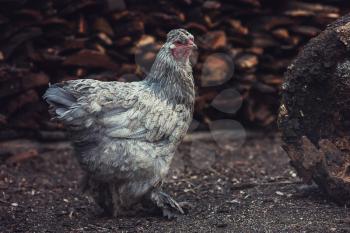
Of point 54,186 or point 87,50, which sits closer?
point 54,186

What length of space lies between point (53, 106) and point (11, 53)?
1731 mm

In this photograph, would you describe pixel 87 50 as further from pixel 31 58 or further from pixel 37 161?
pixel 37 161

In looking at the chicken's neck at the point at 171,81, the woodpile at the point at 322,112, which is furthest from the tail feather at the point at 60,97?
the woodpile at the point at 322,112

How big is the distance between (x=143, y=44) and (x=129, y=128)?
2.29 m

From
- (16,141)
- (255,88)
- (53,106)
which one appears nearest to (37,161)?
(16,141)

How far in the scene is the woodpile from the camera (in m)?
3.99

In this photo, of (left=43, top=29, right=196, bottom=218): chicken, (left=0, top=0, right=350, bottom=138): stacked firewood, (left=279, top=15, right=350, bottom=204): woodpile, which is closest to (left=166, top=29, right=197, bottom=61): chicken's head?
(left=43, top=29, right=196, bottom=218): chicken

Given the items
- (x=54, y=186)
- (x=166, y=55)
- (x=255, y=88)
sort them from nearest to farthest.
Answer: (x=166, y=55) < (x=54, y=186) < (x=255, y=88)

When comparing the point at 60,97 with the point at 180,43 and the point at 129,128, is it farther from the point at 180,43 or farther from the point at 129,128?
the point at 180,43

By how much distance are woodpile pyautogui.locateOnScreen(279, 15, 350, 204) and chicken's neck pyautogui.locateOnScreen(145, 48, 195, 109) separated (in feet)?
2.28

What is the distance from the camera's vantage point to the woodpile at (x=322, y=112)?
3.99 metres

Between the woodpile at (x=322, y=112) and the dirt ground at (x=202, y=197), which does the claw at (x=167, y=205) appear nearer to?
the dirt ground at (x=202, y=197)

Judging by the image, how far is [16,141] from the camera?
5926mm

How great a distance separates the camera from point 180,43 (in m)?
4.40
